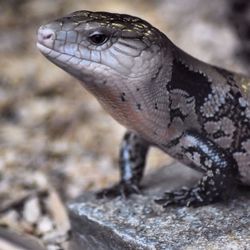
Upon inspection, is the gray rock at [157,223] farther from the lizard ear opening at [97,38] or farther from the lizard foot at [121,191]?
the lizard ear opening at [97,38]

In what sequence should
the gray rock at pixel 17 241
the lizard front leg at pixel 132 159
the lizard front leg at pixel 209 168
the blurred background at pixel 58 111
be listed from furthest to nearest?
the blurred background at pixel 58 111 < the lizard front leg at pixel 132 159 < the gray rock at pixel 17 241 < the lizard front leg at pixel 209 168

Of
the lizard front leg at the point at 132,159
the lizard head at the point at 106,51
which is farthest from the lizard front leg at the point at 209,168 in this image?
the lizard front leg at the point at 132,159

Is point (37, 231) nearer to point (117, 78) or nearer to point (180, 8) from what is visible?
point (117, 78)

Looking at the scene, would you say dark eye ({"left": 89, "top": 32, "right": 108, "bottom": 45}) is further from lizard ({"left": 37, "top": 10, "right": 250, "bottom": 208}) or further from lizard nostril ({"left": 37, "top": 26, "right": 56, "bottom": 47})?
lizard nostril ({"left": 37, "top": 26, "right": 56, "bottom": 47})

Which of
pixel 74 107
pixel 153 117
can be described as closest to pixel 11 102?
pixel 74 107

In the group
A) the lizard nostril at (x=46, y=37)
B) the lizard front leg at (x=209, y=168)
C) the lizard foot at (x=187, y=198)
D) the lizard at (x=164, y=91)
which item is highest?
the lizard nostril at (x=46, y=37)

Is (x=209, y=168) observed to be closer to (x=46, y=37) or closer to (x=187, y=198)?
(x=187, y=198)

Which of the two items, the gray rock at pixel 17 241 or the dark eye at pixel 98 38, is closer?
the dark eye at pixel 98 38

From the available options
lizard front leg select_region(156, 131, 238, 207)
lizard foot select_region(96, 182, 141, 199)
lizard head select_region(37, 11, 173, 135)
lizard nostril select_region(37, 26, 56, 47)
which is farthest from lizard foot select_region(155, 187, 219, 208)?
lizard nostril select_region(37, 26, 56, 47)
